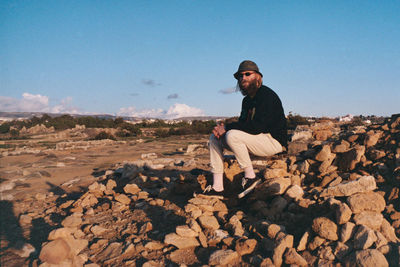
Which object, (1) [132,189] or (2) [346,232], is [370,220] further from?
(1) [132,189]

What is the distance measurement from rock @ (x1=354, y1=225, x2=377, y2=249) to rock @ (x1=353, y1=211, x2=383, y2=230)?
0.15 meters

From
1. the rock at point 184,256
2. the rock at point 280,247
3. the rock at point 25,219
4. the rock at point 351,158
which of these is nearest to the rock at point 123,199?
the rock at point 25,219

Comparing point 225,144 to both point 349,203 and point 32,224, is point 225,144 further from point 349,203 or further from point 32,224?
point 32,224

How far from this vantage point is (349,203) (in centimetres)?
281

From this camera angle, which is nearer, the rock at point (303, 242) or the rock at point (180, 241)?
the rock at point (303, 242)

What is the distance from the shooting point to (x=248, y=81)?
377 cm

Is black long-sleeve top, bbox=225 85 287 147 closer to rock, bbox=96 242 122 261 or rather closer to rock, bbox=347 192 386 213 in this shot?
rock, bbox=347 192 386 213

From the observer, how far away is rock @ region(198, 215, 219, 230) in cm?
304

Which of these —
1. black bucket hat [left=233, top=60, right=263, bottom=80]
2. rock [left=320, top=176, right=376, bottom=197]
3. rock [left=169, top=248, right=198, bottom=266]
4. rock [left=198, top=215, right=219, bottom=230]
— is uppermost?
black bucket hat [left=233, top=60, right=263, bottom=80]

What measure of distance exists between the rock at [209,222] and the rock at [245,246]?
42 cm

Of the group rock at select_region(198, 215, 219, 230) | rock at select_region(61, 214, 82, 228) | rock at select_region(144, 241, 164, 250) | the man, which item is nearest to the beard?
the man

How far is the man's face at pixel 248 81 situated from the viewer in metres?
3.74

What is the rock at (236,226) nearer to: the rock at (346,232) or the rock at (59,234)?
the rock at (346,232)

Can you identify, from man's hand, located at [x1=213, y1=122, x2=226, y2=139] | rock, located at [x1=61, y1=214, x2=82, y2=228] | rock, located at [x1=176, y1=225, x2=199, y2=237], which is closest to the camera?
rock, located at [x1=176, y1=225, x2=199, y2=237]
